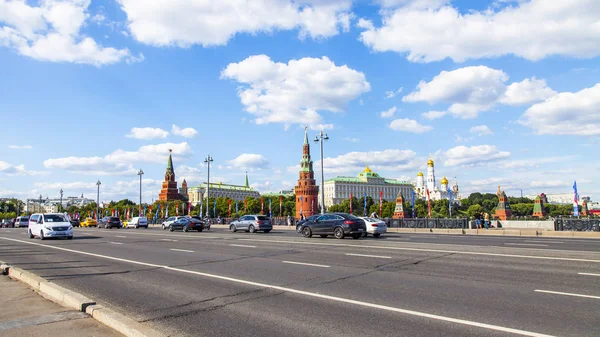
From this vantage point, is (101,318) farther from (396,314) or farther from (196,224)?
(196,224)

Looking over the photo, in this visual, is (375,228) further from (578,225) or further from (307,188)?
(307,188)

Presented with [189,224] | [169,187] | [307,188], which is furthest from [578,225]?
[169,187]

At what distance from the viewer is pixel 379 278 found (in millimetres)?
10477

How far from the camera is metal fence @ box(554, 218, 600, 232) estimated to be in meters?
31.5

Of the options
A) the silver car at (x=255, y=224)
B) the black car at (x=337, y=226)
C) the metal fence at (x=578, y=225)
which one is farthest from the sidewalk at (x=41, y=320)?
the metal fence at (x=578, y=225)

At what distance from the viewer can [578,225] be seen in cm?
3238

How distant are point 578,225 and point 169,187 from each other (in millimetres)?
161884

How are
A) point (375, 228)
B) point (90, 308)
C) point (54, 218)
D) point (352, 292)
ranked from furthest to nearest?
point (54, 218)
point (375, 228)
point (352, 292)
point (90, 308)

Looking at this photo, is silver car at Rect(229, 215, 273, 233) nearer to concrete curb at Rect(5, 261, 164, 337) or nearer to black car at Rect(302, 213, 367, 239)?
black car at Rect(302, 213, 367, 239)

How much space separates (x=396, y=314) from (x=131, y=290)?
5.92m

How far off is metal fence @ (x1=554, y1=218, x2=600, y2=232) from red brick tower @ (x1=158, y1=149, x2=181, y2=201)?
519ft

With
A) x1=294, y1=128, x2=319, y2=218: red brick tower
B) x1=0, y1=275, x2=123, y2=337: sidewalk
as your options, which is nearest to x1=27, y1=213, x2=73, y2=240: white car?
x1=0, y1=275, x2=123, y2=337: sidewalk

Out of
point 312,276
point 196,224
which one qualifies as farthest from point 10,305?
point 196,224

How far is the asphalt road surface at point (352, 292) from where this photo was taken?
633cm
